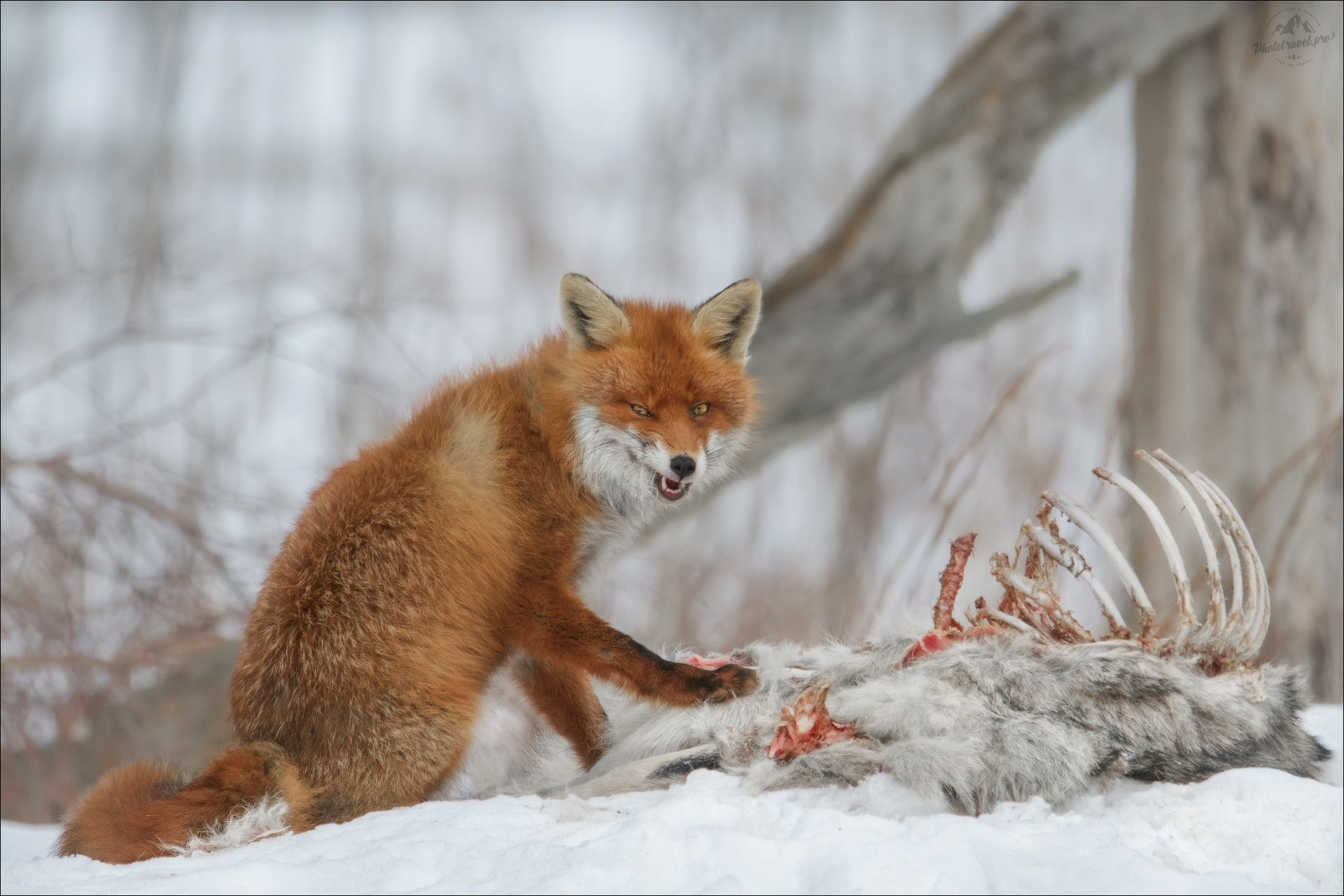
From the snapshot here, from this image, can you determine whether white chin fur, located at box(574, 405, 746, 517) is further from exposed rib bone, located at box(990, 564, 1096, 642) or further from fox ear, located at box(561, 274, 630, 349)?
exposed rib bone, located at box(990, 564, 1096, 642)

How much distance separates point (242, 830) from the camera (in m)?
2.20

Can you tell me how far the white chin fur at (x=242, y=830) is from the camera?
215 centimetres

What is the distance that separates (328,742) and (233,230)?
865cm

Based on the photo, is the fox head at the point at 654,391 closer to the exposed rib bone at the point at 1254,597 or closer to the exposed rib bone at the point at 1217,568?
the exposed rib bone at the point at 1217,568

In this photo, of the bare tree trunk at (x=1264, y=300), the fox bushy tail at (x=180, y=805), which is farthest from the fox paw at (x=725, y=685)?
the bare tree trunk at (x=1264, y=300)

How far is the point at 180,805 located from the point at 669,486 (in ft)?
4.12

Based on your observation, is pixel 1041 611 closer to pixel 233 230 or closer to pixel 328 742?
pixel 328 742

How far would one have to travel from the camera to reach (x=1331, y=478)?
5.08 meters

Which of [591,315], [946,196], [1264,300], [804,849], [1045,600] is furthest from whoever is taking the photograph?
[946,196]

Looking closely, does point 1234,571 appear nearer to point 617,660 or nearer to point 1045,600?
point 1045,600

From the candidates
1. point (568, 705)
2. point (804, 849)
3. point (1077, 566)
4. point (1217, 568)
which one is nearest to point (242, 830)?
point (568, 705)

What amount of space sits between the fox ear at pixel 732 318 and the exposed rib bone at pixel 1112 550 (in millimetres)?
934

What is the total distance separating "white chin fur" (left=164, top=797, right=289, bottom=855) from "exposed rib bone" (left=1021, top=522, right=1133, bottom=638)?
1700mm

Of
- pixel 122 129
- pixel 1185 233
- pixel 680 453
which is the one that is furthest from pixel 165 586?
pixel 122 129
